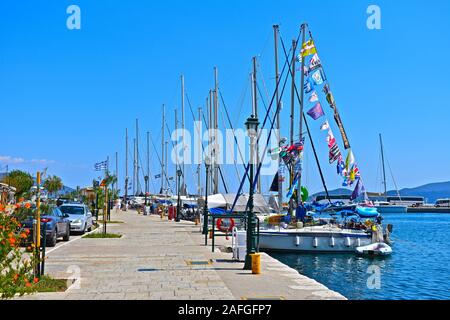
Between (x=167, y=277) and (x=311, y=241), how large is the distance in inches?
679

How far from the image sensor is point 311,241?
30.3m

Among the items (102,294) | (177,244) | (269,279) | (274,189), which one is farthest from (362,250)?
(102,294)

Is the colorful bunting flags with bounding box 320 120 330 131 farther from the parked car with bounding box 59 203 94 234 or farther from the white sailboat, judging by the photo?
the parked car with bounding box 59 203 94 234

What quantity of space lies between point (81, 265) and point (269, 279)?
601 cm

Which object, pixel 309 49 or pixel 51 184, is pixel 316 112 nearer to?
pixel 309 49

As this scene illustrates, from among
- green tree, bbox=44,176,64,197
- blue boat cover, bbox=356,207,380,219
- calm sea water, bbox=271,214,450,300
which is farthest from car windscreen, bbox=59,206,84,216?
blue boat cover, bbox=356,207,380,219

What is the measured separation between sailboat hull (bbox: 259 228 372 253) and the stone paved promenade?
28.7ft

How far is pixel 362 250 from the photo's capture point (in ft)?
101

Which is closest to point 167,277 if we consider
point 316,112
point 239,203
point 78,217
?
point 78,217

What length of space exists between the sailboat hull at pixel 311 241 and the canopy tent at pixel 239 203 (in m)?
7.61

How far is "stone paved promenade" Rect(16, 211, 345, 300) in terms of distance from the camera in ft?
38.4

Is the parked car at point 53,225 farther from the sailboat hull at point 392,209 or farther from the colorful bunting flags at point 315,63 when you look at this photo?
the sailboat hull at point 392,209

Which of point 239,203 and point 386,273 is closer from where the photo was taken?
point 386,273
